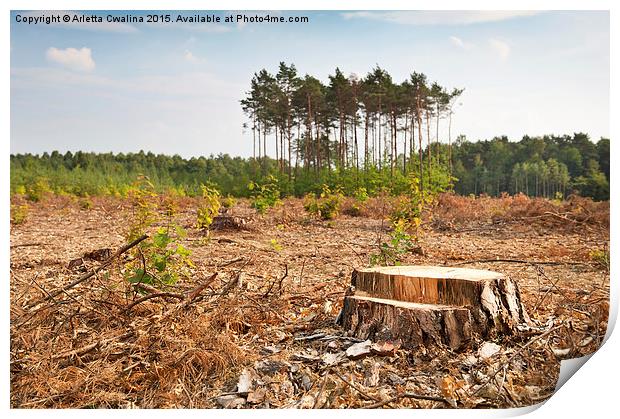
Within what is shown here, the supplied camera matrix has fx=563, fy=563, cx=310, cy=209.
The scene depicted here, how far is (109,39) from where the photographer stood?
35.6 feet

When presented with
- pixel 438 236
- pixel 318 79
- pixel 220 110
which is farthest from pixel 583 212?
pixel 318 79

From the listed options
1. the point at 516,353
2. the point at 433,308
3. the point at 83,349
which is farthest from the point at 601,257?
the point at 83,349

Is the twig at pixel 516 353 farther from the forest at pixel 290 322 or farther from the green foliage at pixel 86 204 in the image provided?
the green foliage at pixel 86 204

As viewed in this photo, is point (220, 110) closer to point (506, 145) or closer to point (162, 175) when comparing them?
point (162, 175)

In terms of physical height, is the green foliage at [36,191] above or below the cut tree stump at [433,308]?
above

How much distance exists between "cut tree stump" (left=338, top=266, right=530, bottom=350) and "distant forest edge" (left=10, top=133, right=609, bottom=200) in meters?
4.92

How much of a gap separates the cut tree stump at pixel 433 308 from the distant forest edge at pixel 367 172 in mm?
4917

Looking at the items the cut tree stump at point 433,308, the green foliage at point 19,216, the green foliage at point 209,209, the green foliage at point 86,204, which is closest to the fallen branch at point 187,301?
the cut tree stump at point 433,308

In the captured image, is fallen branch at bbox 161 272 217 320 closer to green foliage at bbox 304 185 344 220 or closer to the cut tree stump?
the cut tree stump

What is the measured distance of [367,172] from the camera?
15.3 m

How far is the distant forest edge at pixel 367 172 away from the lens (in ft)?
30.9

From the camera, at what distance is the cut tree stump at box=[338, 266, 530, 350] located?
3010 millimetres

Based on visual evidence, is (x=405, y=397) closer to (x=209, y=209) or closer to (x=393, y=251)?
(x=393, y=251)

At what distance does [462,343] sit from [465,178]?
54.2 feet
